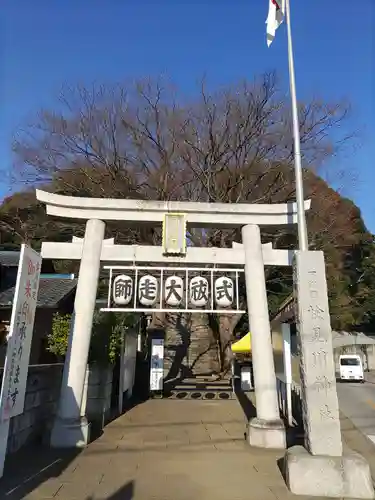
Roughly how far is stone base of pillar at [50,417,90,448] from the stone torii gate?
0.02 meters

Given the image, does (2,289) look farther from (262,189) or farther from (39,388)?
(262,189)

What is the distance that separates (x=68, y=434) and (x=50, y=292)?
7.63 metres

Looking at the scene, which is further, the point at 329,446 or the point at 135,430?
the point at 135,430

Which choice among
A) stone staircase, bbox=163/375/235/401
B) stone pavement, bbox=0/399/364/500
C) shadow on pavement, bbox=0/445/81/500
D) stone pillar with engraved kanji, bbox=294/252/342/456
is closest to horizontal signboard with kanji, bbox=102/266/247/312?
stone pillar with engraved kanji, bbox=294/252/342/456

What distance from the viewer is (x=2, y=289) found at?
14.9 meters

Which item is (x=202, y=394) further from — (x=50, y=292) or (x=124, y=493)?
(x=124, y=493)

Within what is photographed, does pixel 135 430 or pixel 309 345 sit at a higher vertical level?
Answer: pixel 309 345

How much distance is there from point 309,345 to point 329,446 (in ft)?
4.86

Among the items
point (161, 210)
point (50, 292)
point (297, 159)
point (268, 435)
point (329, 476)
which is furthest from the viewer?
point (50, 292)

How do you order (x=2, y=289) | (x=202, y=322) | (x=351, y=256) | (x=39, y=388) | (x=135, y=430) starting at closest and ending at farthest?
(x=39, y=388)
(x=135, y=430)
(x=2, y=289)
(x=202, y=322)
(x=351, y=256)

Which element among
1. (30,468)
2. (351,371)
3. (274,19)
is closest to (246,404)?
(30,468)

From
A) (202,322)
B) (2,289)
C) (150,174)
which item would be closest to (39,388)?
(2,289)

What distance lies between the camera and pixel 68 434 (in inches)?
306

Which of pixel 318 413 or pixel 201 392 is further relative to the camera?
pixel 201 392
